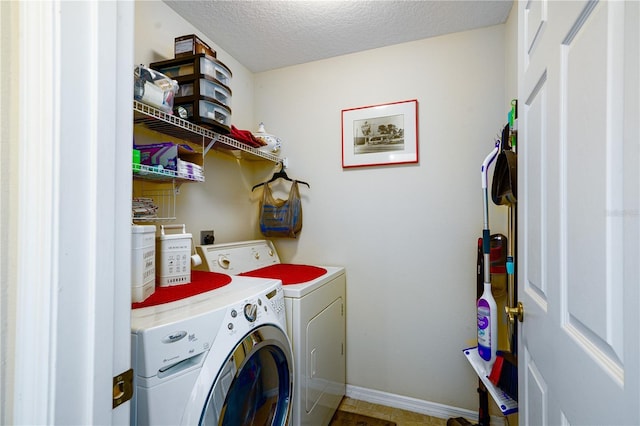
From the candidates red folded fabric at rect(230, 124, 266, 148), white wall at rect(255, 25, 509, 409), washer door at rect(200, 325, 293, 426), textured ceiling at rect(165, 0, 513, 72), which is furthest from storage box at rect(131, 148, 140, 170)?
white wall at rect(255, 25, 509, 409)

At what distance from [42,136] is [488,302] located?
1697 mm

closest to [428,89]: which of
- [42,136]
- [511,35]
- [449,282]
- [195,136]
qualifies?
[511,35]

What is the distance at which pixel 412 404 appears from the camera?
6.29 ft

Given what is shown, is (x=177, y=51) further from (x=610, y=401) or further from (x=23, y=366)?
(x=610, y=401)

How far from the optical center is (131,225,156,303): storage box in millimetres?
1009

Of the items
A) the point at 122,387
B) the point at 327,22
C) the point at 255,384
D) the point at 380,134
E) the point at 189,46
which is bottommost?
the point at 255,384

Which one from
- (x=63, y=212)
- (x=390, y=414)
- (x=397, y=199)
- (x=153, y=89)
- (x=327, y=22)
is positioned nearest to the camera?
(x=63, y=212)

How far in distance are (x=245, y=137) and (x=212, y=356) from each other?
131 cm

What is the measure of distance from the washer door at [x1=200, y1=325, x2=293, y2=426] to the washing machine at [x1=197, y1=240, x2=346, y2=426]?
0.13 meters

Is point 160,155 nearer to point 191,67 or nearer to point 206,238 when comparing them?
point 191,67

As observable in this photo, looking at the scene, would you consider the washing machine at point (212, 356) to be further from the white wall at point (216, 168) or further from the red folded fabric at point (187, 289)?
the white wall at point (216, 168)

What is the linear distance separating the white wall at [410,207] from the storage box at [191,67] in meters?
0.89

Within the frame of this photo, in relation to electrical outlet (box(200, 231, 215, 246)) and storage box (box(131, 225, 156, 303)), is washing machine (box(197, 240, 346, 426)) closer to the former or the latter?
electrical outlet (box(200, 231, 215, 246))

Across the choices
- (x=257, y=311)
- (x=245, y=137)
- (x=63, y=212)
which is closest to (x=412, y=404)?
(x=257, y=311)
